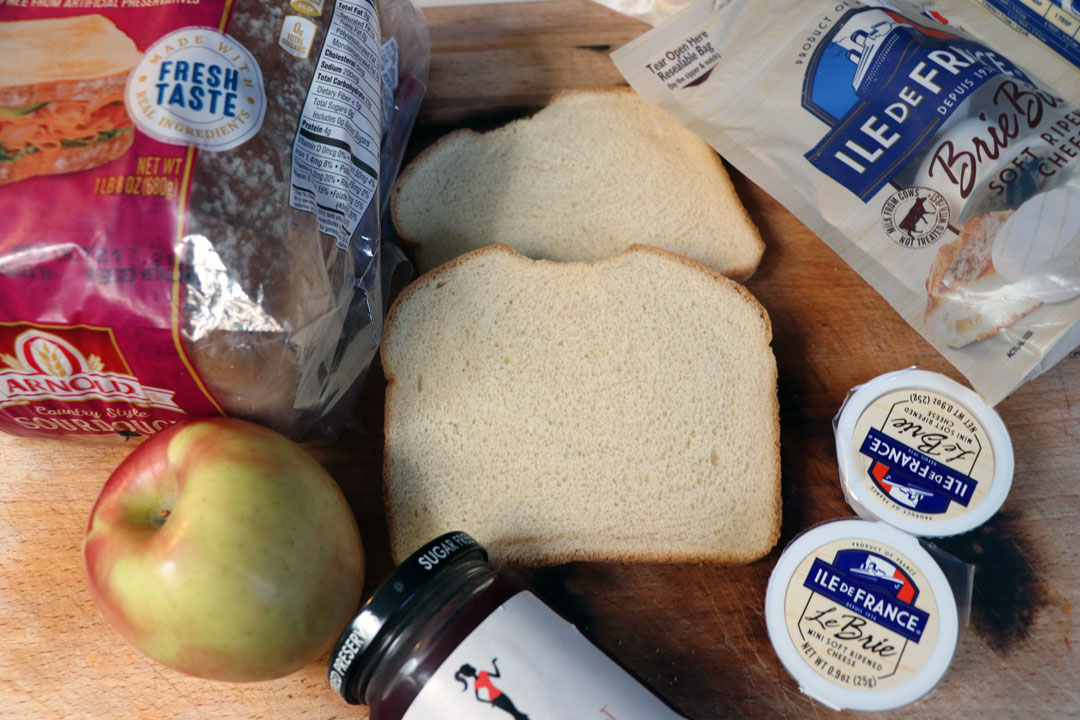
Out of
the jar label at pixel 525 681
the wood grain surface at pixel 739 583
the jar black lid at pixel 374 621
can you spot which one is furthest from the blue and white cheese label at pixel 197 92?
the jar label at pixel 525 681

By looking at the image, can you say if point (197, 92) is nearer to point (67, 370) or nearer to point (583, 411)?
point (67, 370)

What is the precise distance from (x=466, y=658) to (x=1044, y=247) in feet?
4.18

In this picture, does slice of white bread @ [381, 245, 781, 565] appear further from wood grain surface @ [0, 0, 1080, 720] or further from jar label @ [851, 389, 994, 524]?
jar label @ [851, 389, 994, 524]

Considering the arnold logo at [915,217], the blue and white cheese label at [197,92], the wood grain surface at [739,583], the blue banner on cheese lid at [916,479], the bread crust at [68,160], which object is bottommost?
the wood grain surface at [739,583]

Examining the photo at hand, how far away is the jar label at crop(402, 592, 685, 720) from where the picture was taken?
1097 millimetres

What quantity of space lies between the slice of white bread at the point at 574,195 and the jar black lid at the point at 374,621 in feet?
2.61

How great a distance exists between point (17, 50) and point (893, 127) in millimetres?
1646

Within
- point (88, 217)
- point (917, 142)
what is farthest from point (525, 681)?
point (917, 142)

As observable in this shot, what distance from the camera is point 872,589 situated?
136 centimetres

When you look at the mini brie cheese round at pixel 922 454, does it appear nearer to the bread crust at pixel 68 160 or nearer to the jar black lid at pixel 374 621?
the jar black lid at pixel 374 621

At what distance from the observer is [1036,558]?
1.50 m

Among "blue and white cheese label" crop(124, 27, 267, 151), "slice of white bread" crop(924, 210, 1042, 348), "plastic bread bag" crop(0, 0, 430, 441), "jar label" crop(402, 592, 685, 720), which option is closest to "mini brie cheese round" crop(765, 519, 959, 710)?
"jar label" crop(402, 592, 685, 720)

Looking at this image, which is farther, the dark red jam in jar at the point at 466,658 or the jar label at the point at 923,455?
the jar label at the point at 923,455

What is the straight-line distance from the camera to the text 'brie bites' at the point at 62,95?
1.21m
